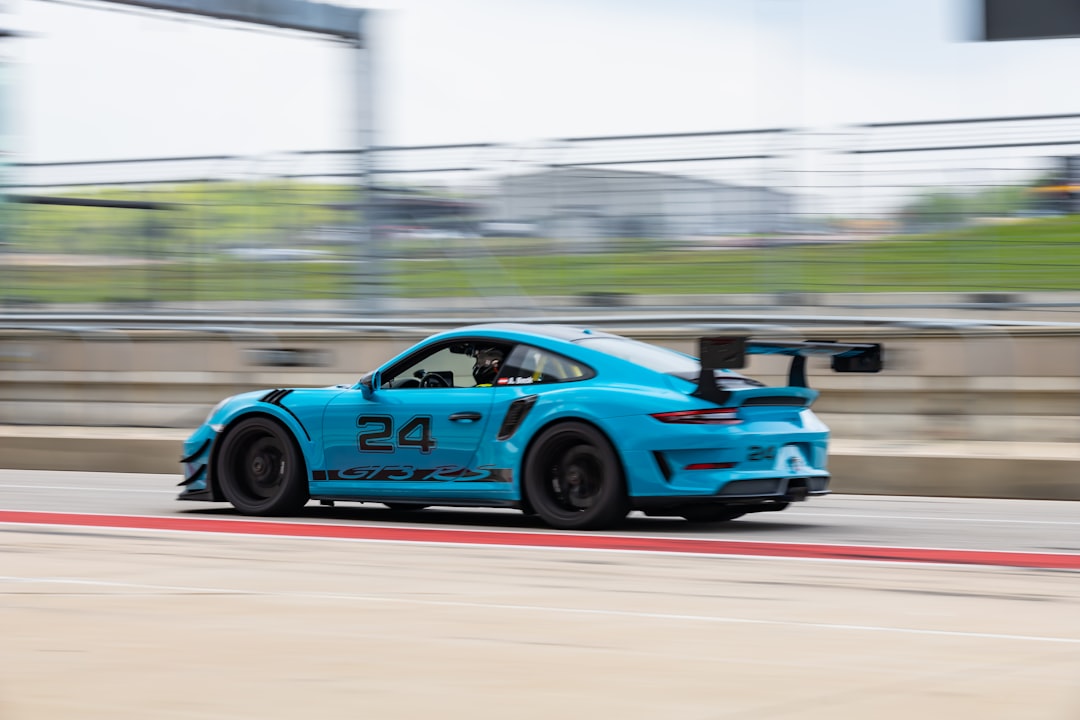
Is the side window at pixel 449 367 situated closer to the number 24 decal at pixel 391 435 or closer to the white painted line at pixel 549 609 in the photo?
the number 24 decal at pixel 391 435

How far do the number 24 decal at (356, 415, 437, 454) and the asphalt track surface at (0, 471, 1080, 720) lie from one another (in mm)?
487

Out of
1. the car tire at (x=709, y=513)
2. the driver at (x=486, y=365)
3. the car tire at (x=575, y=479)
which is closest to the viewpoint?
the car tire at (x=575, y=479)

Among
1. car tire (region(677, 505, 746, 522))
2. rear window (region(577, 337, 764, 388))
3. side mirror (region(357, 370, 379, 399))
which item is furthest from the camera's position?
side mirror (region(357, 370, 379, 399))

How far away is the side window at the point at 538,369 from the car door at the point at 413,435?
170 mm

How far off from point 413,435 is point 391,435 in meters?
0.17

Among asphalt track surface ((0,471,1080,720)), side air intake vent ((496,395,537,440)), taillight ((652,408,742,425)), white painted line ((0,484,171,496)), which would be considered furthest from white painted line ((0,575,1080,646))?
white painted line ((0,484,171,496))

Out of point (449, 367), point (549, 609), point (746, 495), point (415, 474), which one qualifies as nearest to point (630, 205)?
point (449, 367)

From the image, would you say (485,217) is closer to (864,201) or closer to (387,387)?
(864,201)

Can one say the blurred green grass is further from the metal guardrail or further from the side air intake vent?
the side air intake vent

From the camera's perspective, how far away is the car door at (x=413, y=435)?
972 centimetres

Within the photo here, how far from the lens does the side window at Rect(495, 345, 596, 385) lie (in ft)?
31.2

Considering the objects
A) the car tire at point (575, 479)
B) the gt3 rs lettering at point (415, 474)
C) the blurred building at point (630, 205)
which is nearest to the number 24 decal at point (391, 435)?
the gt3 rs lettering at point (415, 474)

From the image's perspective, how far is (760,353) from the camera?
30.0 ft

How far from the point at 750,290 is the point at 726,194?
0.95m
